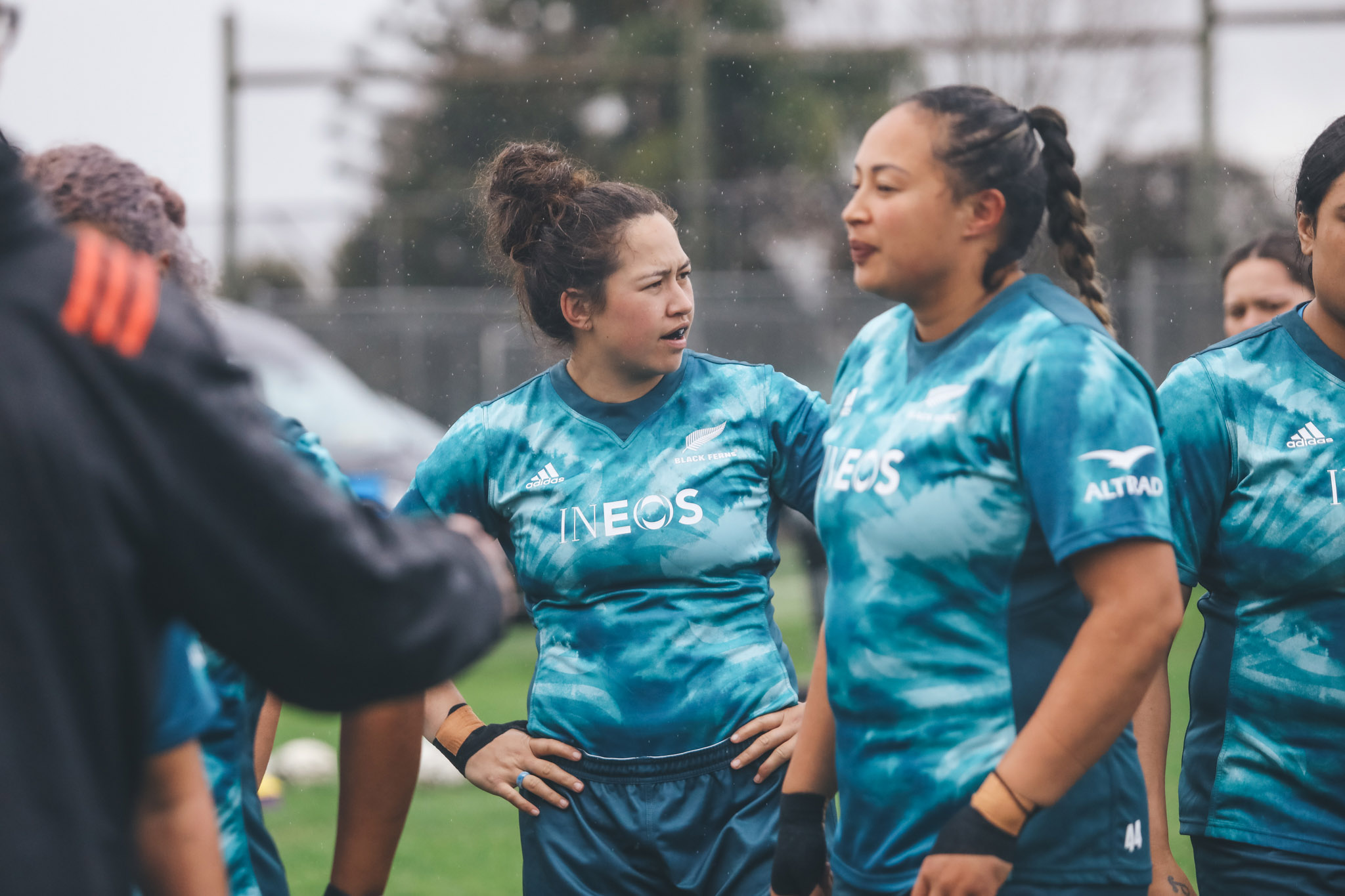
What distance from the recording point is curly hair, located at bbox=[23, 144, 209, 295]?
196cm

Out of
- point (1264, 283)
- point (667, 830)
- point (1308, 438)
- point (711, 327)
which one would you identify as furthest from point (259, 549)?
point (711, 327)

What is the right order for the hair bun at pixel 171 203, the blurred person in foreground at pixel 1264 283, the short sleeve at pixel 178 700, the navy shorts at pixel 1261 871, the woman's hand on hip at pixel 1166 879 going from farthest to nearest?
the blurred person in foreground at pixel 1264 283, the woman's hand on hip at pixel 1166 879, the navy shorts at pixel 1261 871, the hair bun at pixel 171 203, the short sleeve at pixel 178 700

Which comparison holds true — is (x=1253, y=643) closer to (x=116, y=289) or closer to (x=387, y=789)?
(x=387, y=789)

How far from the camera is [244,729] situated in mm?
2113

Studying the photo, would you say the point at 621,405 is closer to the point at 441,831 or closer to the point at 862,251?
the point at 862,251

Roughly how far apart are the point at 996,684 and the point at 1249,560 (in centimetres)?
72

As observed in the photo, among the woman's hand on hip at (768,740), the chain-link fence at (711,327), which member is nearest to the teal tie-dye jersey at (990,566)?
the woman's hand on hip at (768,740)

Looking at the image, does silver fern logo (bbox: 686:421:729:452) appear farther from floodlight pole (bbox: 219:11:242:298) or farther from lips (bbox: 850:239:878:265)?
floodlight pole (bbox: 219:11:242:298)

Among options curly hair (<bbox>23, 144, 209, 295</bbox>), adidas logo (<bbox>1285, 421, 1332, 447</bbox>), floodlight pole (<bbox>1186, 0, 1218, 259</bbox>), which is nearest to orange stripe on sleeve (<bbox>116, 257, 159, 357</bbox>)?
curly hair (<bbox>23, 144, 209, 295</bbox>)

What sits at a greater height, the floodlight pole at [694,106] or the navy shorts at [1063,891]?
the floodlight pole at [694,106]

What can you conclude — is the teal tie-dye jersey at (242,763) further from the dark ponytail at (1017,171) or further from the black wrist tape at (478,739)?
the dark ponytail at (1017,171)

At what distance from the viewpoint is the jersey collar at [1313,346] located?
93.0 inches

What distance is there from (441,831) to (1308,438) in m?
4.13

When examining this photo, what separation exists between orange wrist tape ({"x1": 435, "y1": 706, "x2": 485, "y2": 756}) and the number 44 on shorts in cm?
148
